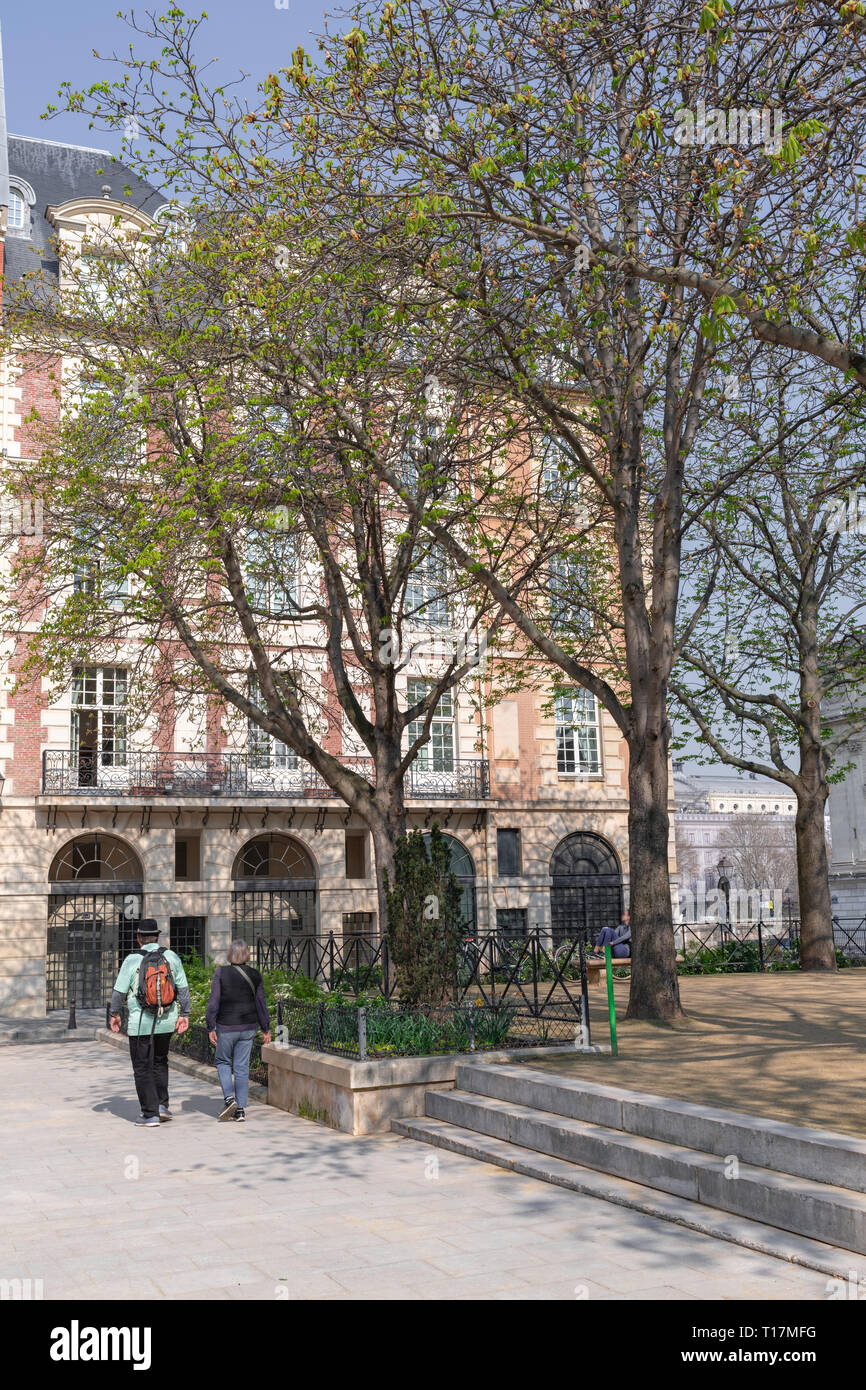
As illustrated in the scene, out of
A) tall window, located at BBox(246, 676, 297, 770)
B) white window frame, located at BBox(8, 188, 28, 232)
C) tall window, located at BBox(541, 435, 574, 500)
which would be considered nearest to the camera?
tall window, located at BBox(541, 435, 574, 500)

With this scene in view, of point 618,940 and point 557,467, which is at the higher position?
point 557,467

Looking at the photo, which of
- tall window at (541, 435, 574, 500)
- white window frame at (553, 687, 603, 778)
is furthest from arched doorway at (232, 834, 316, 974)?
tall window at (541, 435, 574, 500)

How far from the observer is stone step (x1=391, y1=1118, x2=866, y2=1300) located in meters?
6.15

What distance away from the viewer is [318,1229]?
734 cm

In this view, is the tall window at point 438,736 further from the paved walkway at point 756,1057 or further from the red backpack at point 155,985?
the red backpack at point 155,985

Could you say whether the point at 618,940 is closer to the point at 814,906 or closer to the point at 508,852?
the point at 814,906

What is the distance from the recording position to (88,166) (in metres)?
32.8

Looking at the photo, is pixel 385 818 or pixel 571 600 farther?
pixel 571 600

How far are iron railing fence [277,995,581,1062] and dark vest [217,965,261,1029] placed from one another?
2.84 feet

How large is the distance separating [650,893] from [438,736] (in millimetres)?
17663

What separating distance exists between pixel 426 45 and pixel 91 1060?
14.3 meters

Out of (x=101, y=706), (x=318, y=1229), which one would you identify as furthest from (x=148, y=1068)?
(x=101, y=706)

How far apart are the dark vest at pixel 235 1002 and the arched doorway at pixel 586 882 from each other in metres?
21.2

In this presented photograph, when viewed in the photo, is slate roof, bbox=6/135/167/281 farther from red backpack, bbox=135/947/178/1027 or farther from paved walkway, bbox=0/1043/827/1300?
paved walkway, bbox=0/1043/827/1300
